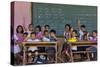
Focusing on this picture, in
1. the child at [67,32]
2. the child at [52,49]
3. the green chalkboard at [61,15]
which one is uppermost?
the green chalkboard at [61,15]

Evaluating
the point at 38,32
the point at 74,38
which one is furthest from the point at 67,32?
the point at 38,32

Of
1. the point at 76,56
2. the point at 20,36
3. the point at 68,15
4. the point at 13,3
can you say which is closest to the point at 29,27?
the point at 20,36

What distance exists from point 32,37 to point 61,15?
27 centimetres

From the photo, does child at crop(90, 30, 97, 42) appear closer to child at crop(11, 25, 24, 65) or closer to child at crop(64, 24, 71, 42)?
child at crop(64, 24, 71, 42)

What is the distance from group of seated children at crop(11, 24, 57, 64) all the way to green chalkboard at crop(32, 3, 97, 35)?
4 cm

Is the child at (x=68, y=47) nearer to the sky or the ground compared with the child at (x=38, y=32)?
nearer to the ground

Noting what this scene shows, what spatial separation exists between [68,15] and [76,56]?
0.99ft

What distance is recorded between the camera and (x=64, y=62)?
1.55 meters

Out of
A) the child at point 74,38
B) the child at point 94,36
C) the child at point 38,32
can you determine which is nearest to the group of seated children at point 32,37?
the child at point 38,32

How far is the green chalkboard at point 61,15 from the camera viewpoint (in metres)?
1.50

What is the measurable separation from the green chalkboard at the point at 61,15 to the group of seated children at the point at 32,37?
41 millimetres

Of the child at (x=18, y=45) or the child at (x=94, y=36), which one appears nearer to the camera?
the child at (x=18, y=45)

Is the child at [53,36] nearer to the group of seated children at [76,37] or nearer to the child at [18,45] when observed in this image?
the group of seated children at [76,37]
